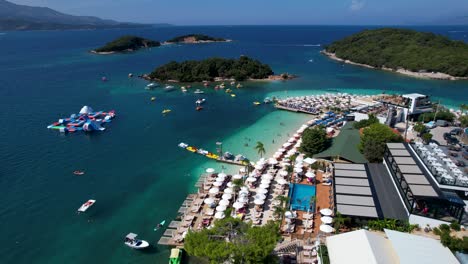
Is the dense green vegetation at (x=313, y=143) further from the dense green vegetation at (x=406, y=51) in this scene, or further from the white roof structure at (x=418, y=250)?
the dense green vegetation at (x=406, y=51)

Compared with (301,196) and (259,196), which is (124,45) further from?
(301,196)

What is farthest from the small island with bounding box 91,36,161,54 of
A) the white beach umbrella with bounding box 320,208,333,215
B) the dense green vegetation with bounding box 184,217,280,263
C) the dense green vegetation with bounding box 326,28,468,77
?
the dense green vegetation with bounding box 184,217,280,263

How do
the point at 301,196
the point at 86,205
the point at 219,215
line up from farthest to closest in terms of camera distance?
the point at 86,205
the point at 301,196
the point at 219,215

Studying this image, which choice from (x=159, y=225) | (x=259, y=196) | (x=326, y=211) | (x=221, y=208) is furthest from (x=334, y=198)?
(x=159, y=225)

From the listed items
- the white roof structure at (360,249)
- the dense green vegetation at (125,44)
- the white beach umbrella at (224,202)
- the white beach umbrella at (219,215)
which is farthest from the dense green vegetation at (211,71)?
the dense green vegetation at (125,44)

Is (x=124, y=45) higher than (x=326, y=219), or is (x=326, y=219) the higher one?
(x=124, y=45)
